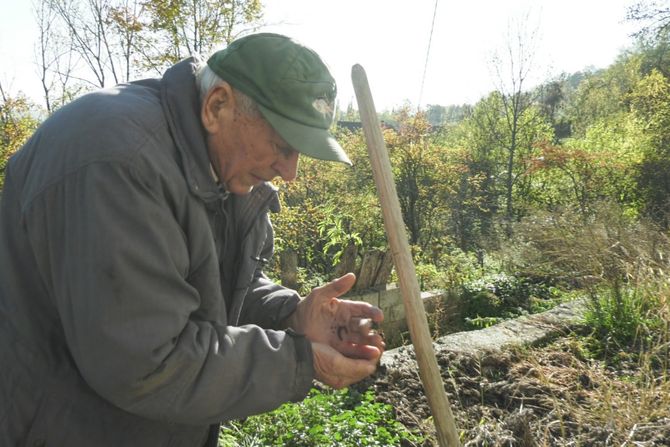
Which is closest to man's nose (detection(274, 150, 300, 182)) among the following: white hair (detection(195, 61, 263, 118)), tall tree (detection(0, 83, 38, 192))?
white hair (detection(195, 61, 263, 118))

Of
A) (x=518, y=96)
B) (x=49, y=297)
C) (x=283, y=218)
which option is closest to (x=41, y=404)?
(x=49, y=297)

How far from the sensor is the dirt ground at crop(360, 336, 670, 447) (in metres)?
2.72

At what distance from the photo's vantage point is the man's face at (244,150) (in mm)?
1318

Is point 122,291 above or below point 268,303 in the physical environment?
above

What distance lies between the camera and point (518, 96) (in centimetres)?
2298

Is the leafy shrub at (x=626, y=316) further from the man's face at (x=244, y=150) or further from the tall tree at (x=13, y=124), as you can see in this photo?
the tall tree at (x=13, y=124)

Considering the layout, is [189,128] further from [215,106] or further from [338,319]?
[338,319]

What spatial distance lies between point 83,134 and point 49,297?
441mm

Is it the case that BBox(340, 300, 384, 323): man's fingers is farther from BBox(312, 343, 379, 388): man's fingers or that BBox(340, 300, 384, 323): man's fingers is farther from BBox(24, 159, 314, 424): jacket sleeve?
BBox(24, 159, 314, 424): jacket sleeve

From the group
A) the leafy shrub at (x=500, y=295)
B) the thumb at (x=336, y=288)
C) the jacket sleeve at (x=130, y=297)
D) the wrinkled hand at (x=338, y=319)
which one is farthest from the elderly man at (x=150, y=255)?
the leafy shrub at (x=500, y=295)

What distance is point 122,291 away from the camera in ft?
3.36

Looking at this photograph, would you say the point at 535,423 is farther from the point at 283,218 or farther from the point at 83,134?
the point at 283,218

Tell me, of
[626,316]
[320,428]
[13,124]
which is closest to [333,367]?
[320,428]

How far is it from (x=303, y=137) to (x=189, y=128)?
31 cm
